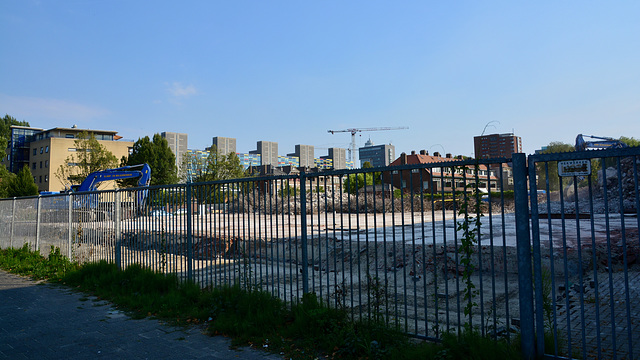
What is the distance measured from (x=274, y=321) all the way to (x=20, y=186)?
5624 cm

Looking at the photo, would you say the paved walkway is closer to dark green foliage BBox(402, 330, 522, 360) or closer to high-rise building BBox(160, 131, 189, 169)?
dark green foliage BBox(402, 330, 522, 360)

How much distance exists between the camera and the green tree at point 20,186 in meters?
46.8

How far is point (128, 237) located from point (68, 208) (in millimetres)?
3358

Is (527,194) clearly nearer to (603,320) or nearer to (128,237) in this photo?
(603,320)

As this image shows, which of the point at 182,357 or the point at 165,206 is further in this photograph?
the point at 165,206

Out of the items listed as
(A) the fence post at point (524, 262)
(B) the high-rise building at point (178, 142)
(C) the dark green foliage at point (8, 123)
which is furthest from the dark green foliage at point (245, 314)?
(B) the high-rise building at point (178, 142)

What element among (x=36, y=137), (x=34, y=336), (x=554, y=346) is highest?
(x=36, y=137)

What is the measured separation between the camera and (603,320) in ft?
18.4

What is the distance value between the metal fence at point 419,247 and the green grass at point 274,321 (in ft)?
0.71

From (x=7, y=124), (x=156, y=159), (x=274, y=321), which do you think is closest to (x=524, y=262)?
(x=274, y=321)

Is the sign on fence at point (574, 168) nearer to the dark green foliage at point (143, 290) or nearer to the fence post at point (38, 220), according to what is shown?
the dark green foliage at point (143, 290)

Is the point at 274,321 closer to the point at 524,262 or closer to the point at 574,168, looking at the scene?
the point at 524,262

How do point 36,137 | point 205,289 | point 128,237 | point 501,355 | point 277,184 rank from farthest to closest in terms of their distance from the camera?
point 36,137 → point 128,237 → point 205,289 → point 277,184 → point 501,355

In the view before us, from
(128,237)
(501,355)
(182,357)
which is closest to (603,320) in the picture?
(501,355)
